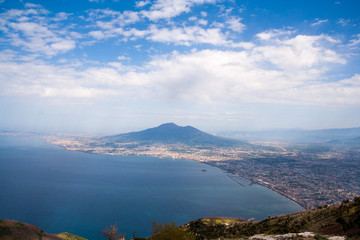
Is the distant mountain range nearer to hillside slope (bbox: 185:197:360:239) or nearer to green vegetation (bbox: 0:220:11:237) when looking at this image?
hillside slope (bbox: 185:197:360:239)

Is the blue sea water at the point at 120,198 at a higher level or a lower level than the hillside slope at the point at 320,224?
lower

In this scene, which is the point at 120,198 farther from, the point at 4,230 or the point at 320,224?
the point at 320,224

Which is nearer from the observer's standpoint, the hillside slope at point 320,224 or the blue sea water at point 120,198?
the hillside slope at point 320,224

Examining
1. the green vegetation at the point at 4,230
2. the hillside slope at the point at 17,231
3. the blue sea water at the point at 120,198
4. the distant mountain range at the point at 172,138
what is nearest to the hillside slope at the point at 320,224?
the hillside slope at the point at 17,231

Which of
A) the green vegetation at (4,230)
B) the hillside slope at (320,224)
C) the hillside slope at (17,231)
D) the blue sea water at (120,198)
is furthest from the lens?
the blue sea water at (120,198)

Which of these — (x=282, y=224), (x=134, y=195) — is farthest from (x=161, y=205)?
(x=282, y=224)

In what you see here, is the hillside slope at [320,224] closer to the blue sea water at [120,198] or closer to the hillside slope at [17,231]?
the hillside slope at [17,231]

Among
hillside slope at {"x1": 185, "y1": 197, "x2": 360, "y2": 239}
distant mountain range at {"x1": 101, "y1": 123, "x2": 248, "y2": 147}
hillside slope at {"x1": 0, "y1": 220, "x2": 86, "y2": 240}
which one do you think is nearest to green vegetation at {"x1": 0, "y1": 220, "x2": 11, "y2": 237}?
hillside slope at {"x1": 0, "y1": 220, "x2": 86, "y2": 240}

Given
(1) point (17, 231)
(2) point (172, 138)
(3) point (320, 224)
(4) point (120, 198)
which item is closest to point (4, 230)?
(1) point (17, 231)
